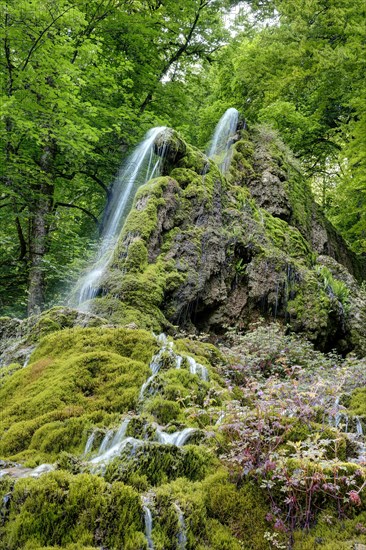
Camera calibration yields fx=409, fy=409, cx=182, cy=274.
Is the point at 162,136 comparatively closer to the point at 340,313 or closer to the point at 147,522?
the point at 340,313

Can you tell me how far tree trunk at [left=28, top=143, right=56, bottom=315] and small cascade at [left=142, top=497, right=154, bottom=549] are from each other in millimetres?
6780

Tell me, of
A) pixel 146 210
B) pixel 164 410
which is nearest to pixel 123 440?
pixel 164 410

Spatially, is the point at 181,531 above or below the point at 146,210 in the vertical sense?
below

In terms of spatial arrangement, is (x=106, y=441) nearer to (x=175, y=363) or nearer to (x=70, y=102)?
(x=175, y=363)

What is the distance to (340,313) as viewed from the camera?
9.67m

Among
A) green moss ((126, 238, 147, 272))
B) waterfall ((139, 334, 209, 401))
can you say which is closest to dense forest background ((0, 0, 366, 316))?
green moss ((126, 238, 147, 272))

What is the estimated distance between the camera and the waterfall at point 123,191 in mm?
7801

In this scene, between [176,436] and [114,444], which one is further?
[176,436]

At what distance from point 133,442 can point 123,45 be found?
1266 centimetres

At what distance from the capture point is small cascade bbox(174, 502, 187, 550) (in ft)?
8.48

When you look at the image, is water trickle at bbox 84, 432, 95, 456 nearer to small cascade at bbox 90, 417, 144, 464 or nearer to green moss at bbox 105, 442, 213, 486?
small cascade at bbox 90, 417, 144, 464

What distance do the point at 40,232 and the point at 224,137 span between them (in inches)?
262

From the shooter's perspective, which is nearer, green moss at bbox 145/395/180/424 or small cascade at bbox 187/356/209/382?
green moss at bbox 145/395/180/424

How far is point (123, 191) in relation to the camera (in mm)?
10703
